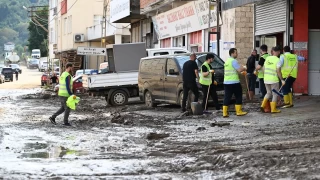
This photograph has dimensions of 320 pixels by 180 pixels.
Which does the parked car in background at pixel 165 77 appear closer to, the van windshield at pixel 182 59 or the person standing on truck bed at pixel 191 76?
the van windshield at pixel 182 59

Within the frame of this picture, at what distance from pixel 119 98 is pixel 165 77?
4.90m

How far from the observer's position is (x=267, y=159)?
30.5 ft

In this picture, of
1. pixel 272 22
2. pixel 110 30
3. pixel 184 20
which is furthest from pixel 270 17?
pixel 110 30

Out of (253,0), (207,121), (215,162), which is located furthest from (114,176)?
(253,0)

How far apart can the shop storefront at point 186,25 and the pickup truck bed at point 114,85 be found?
5.21m

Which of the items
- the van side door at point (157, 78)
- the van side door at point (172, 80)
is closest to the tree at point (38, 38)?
the van side door at point (157, 78)

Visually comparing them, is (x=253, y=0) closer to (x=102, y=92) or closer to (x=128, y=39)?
(x=102, y=92)

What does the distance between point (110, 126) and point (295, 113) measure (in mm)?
4708

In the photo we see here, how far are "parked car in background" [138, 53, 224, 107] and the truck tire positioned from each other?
7.15 ft

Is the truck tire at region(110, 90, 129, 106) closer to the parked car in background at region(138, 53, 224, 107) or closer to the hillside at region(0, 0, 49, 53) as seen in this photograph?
the parked car in background at region(138, 53, 224, 107)

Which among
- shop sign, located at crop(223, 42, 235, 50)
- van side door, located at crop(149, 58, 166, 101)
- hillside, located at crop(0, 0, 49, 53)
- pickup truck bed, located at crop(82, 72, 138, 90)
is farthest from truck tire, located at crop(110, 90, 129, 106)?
hillside, located at crop(0, 0, 49, 53)

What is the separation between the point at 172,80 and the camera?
66.6ft

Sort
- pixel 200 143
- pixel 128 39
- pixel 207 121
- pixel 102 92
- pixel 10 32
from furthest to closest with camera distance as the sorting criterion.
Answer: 1. pixel 10 32
2. pixel 128 39
3. pixel 102 92
4. pixel 207 121
5. pixel 200 143

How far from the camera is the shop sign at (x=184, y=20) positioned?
29.7 metres
